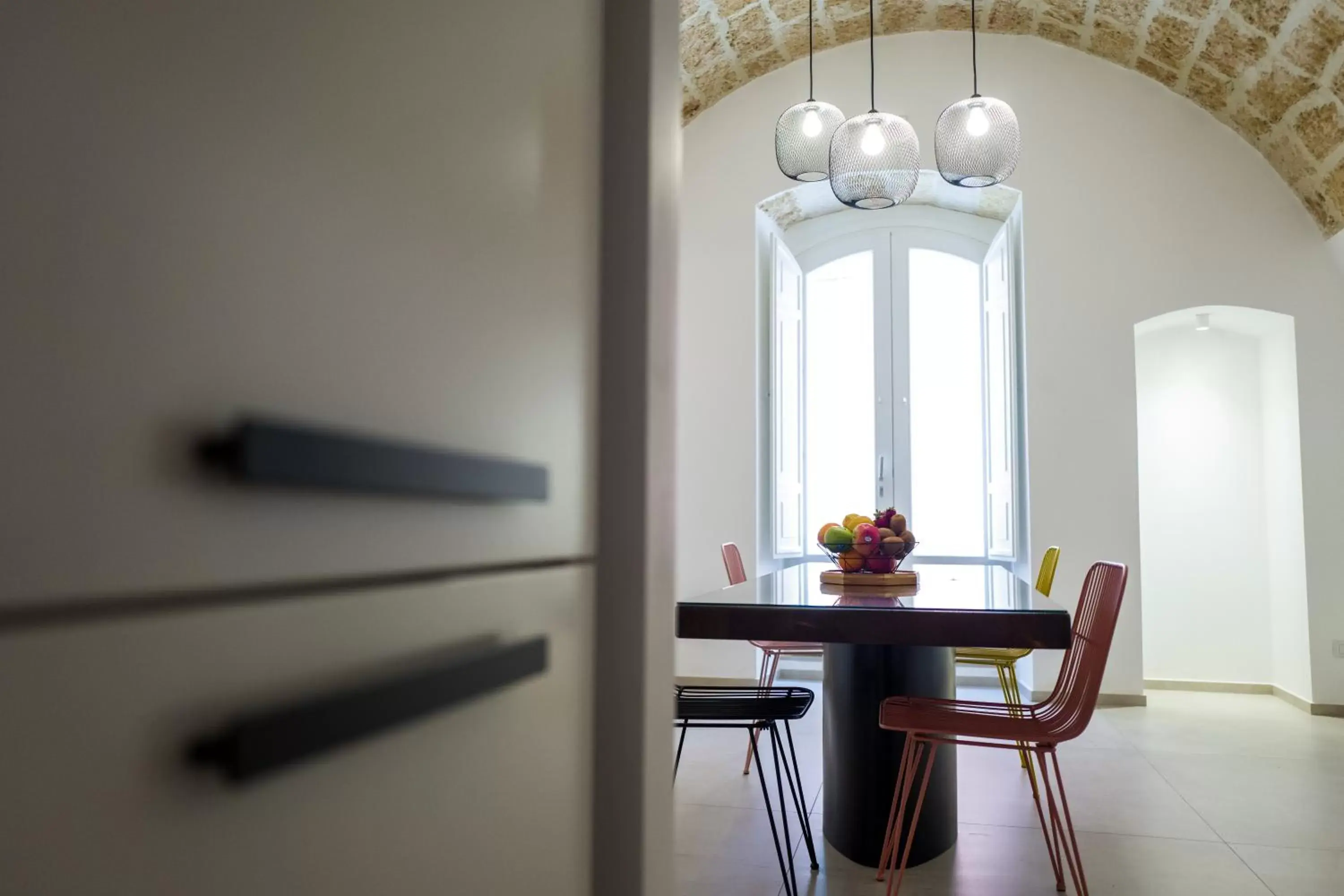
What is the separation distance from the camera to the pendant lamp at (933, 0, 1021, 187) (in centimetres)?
341

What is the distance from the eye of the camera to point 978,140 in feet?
11.3

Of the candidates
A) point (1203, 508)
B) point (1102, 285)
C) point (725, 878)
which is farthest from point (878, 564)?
point (1203, 508)

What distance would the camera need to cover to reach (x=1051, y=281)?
18.3 ft

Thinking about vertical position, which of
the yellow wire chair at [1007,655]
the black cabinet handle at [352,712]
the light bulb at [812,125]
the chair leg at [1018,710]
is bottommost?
the chair leg at [1018,710]

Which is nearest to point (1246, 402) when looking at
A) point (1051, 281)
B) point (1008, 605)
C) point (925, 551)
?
point (1051, 281)

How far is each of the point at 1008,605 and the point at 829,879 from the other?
96cm

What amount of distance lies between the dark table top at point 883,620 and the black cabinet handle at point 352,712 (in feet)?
5.15

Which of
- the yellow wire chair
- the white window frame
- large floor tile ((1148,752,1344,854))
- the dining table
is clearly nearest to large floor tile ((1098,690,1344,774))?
large floor tile ((1148,752,1344,854))

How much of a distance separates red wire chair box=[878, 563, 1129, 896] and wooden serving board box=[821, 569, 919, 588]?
1.51ft

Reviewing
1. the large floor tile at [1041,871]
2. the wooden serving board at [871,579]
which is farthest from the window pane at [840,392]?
the large floor tile at [1041,871]

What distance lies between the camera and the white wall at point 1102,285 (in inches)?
208

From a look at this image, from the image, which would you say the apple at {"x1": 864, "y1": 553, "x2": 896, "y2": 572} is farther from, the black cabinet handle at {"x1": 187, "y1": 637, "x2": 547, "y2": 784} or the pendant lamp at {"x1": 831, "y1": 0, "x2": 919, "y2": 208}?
the black cabinet handle at {"x1": 187, "y1": 637, "x2": 547, "y2": 784}

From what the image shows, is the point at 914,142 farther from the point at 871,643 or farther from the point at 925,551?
the point at 925,551

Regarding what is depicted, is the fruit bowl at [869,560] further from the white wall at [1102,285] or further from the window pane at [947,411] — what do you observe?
the window pane at [947,411]
